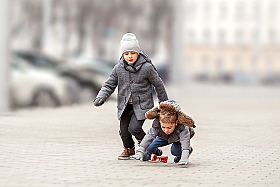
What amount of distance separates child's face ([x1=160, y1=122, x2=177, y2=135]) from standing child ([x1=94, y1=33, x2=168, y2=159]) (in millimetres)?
435

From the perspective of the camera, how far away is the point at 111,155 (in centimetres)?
834

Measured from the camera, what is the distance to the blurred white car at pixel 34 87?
51.8 feet

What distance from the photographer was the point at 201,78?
59000 mm

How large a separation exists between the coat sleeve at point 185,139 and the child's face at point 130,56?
0.97 meters

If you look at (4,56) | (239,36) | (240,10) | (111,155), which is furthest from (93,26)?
(240,10)

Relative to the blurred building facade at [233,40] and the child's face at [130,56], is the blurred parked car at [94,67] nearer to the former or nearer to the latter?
the child's face at [130,56]

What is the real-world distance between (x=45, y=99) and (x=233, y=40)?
151 ft

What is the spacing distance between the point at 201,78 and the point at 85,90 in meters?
39.8

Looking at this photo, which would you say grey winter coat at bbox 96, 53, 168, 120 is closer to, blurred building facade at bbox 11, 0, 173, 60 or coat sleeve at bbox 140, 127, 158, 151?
coat sleeve at bbox 140, 127, 158, 151

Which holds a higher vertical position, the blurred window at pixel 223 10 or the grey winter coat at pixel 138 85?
the blurred window at pixel 223 10

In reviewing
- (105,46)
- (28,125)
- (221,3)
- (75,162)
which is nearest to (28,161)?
(75,162)

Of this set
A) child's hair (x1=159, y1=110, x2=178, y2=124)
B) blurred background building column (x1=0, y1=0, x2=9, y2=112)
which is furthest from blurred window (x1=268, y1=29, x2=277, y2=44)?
child's hair (x1=159, y1=110, x2=178, y2=124)

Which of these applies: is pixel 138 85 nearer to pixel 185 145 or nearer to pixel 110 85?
pixel 110 85

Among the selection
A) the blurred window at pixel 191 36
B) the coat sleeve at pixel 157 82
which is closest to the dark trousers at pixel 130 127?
the coat sleeve at pixel 157 82
